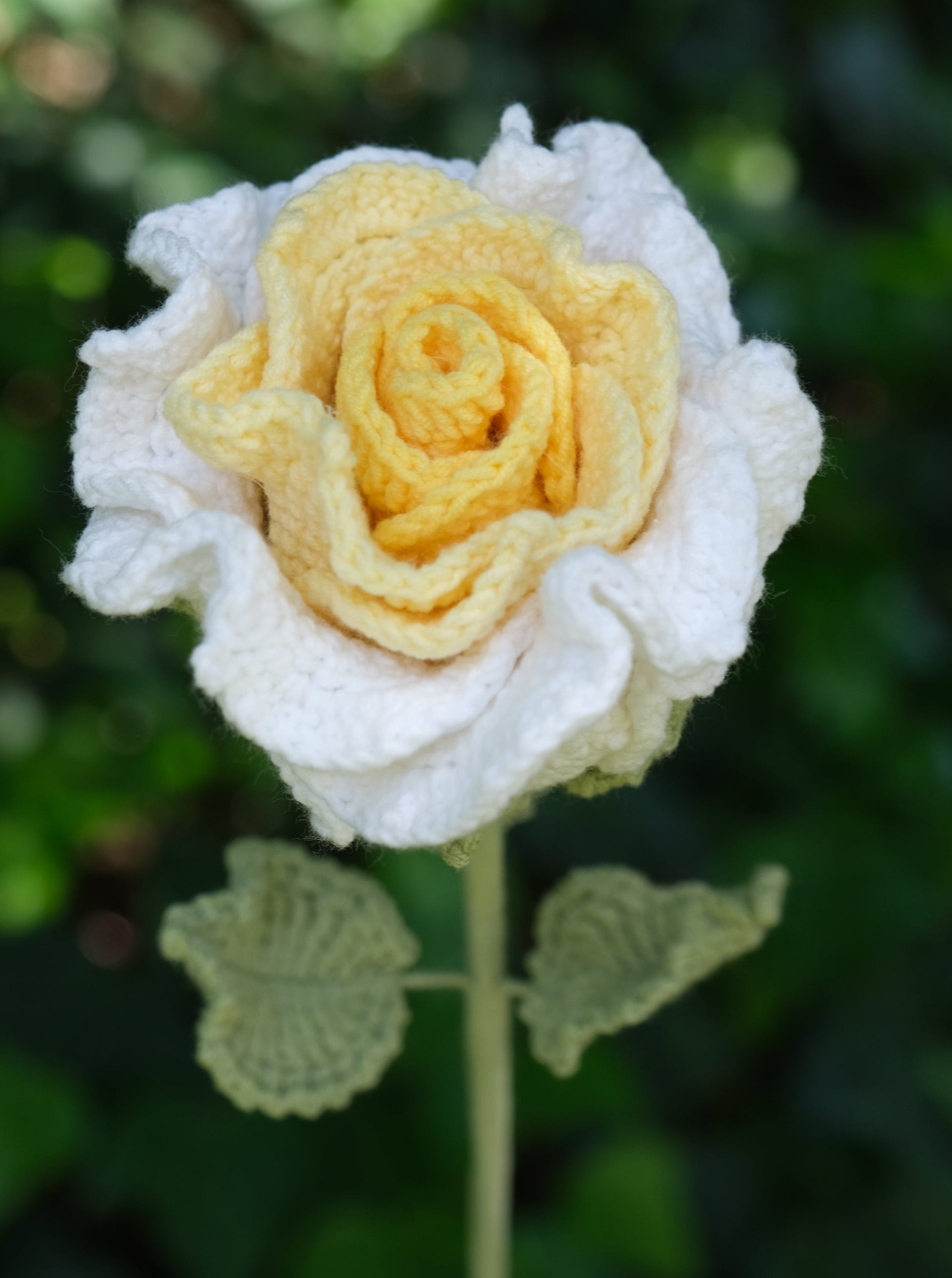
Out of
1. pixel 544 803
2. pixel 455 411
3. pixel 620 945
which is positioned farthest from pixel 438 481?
pixel 544 803

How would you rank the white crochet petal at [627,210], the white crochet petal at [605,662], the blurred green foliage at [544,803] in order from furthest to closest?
1. the blurred green foliage at [544,803]
2. the white crochet petal at [627,210]
3. the white crochet petal at [605,662]

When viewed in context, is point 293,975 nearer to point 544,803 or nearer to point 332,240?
point 332,240

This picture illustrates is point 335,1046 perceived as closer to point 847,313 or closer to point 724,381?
point 724,381

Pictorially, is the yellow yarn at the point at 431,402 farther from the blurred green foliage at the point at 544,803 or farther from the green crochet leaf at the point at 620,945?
the blurred green foliage at the point at 544,803

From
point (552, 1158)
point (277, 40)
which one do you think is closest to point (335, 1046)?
point (552, 1158)

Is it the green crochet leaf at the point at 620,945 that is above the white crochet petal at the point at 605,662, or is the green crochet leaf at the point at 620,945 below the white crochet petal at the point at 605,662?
below

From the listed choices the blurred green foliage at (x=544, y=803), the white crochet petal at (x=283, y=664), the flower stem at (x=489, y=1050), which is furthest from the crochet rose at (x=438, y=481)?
the blurred green foliage at (x=544, y=803)

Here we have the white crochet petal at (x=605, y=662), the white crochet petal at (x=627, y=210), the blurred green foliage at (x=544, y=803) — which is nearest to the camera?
the white crochet petal at (x=605, y=662)

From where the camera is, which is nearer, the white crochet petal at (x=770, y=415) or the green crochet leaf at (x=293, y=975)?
the white crochet petal at (x=770, y=415)
